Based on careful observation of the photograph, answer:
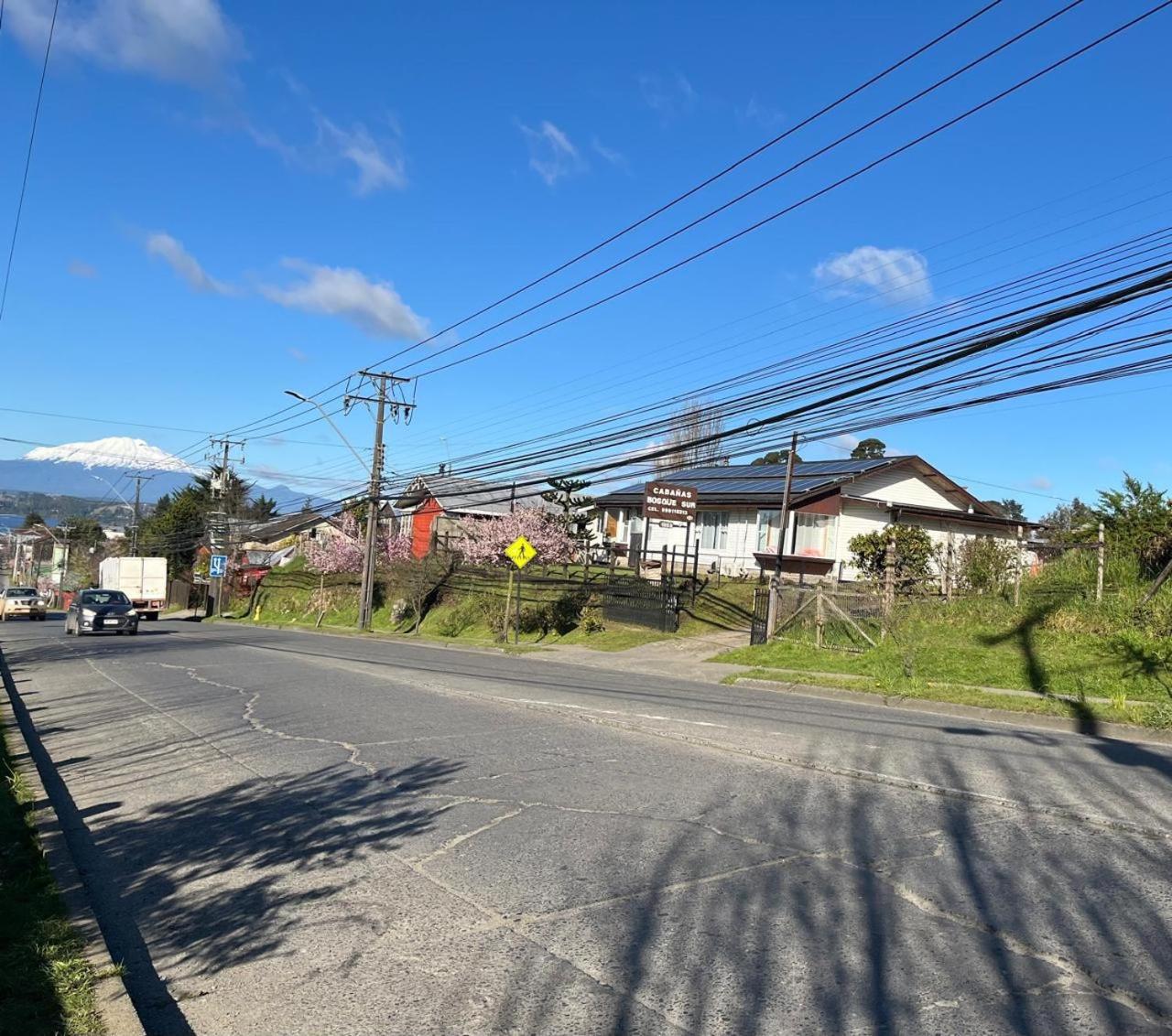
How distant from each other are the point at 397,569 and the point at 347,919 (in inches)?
1555

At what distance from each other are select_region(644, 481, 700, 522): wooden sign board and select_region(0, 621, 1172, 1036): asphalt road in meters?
22.7

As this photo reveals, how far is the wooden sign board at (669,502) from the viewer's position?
1384 inches

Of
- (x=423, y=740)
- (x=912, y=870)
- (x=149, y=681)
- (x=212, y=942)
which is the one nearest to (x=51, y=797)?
(x=423, y=740)

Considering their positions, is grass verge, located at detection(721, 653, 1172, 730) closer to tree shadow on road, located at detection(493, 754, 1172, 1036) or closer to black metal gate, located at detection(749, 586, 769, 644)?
black metal gate, located at detection(749, 586, 769, 644)

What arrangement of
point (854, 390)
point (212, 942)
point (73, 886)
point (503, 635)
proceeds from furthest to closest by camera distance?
1. point (503, 635)
2. point (854, 390)
3. point (73, 886)
4. point (212, 942)

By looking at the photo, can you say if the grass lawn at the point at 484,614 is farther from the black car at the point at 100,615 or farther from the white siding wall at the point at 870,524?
the black car at the point at 100,615

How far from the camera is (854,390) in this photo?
56.7ft

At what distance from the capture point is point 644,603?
3186 centimetres

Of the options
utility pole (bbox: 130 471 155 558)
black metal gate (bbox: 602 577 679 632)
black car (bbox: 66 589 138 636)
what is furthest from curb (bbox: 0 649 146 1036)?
utility pole (bbox: 130 471 155 558)

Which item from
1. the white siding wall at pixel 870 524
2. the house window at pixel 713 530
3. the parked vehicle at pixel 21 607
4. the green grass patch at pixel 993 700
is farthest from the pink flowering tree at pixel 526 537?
the green grass patch at pixel 993 700

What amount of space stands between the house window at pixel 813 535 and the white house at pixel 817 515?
0.04 m

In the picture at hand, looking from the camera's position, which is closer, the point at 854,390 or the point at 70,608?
the point at 854,390

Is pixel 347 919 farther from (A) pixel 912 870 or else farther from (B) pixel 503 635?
(B) pixel 503 635

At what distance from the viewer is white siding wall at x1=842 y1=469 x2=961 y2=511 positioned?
4150 centimetres
